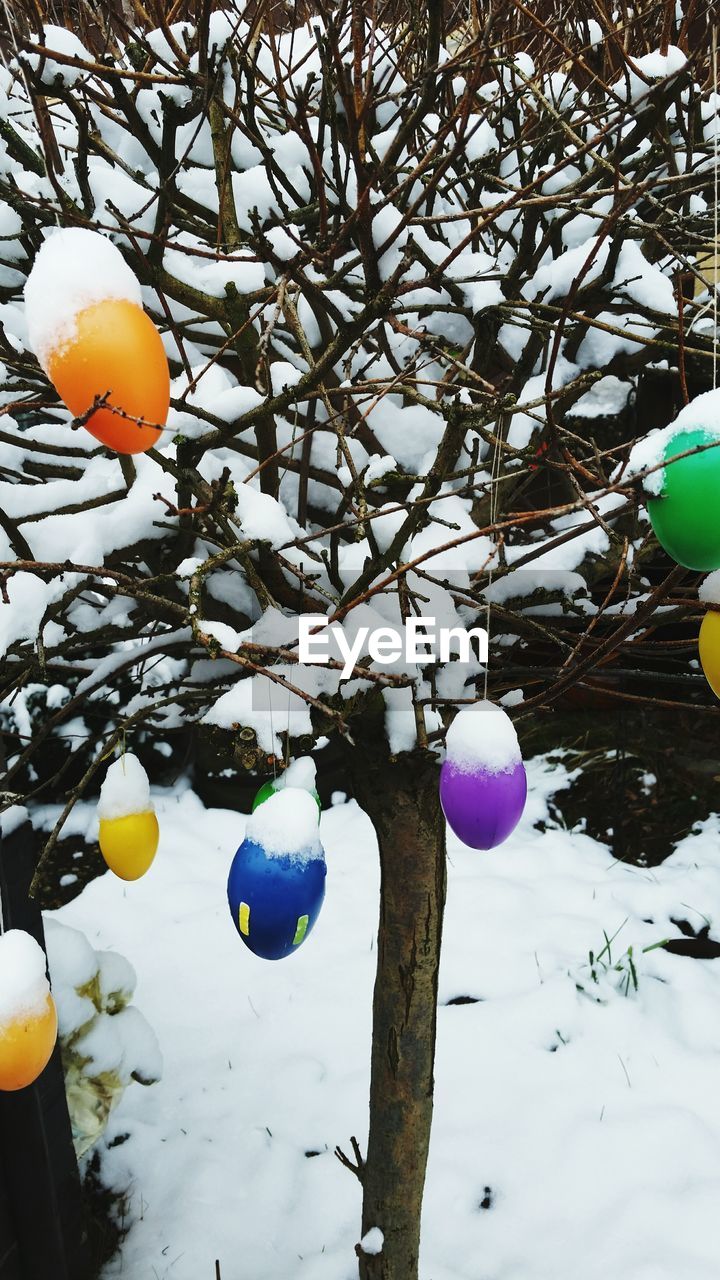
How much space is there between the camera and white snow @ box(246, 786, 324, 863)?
112cm

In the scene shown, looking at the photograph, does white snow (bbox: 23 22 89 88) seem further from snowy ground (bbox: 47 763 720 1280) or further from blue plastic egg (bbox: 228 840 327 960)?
snowy ground (bbox: 47 763 720 1280)

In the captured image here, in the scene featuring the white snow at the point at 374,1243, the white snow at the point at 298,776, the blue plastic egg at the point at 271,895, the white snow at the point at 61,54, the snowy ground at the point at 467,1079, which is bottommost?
the snowy ground at the point at 467,1079

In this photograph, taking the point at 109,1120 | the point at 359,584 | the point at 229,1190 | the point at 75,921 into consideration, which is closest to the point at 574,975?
the point at 229,1190

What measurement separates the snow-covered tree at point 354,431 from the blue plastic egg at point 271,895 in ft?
0.54

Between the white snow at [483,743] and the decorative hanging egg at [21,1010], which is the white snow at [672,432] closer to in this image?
the white snow at [483,743]

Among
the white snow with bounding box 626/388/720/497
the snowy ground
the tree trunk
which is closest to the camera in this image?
the white snow with bounding box 626/388/720/497

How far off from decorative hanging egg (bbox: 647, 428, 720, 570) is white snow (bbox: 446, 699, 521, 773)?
34 cm

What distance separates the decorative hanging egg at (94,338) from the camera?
953 millimetres


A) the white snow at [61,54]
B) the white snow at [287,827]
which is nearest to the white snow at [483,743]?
the white snow at [287,827]

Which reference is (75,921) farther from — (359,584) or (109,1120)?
(359,584)

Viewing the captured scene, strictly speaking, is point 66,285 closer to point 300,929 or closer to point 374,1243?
point 300,929

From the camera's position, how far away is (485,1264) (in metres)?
2.30

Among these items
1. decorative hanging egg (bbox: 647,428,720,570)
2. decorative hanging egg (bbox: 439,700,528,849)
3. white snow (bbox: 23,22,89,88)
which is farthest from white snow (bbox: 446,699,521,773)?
white snow (bbox: 23,22,89,88)

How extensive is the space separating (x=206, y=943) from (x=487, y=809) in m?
2.97
